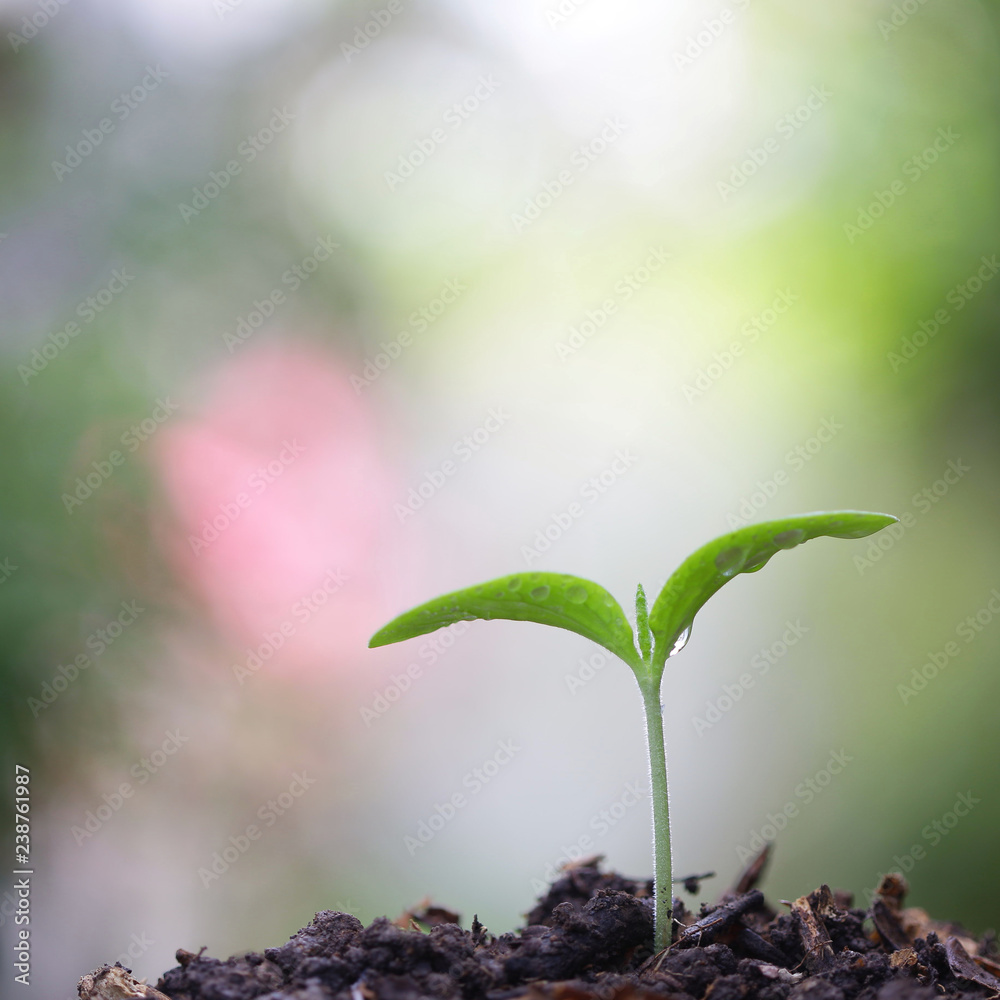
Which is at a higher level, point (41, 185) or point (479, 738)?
point (41, 185)

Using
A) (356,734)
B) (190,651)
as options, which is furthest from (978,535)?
(190,651)

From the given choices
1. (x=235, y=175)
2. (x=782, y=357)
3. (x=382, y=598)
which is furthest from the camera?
(x=782, y=357)

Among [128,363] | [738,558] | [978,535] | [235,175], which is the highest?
[235,175]

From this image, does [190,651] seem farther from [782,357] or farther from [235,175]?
[782,357]

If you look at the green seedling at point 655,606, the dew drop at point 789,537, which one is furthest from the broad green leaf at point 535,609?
the dew drop at point 789,537

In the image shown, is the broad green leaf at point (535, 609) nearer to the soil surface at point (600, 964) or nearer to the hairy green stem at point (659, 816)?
the hairy green stem at point (659, 816)

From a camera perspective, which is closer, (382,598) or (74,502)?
(74,502)
